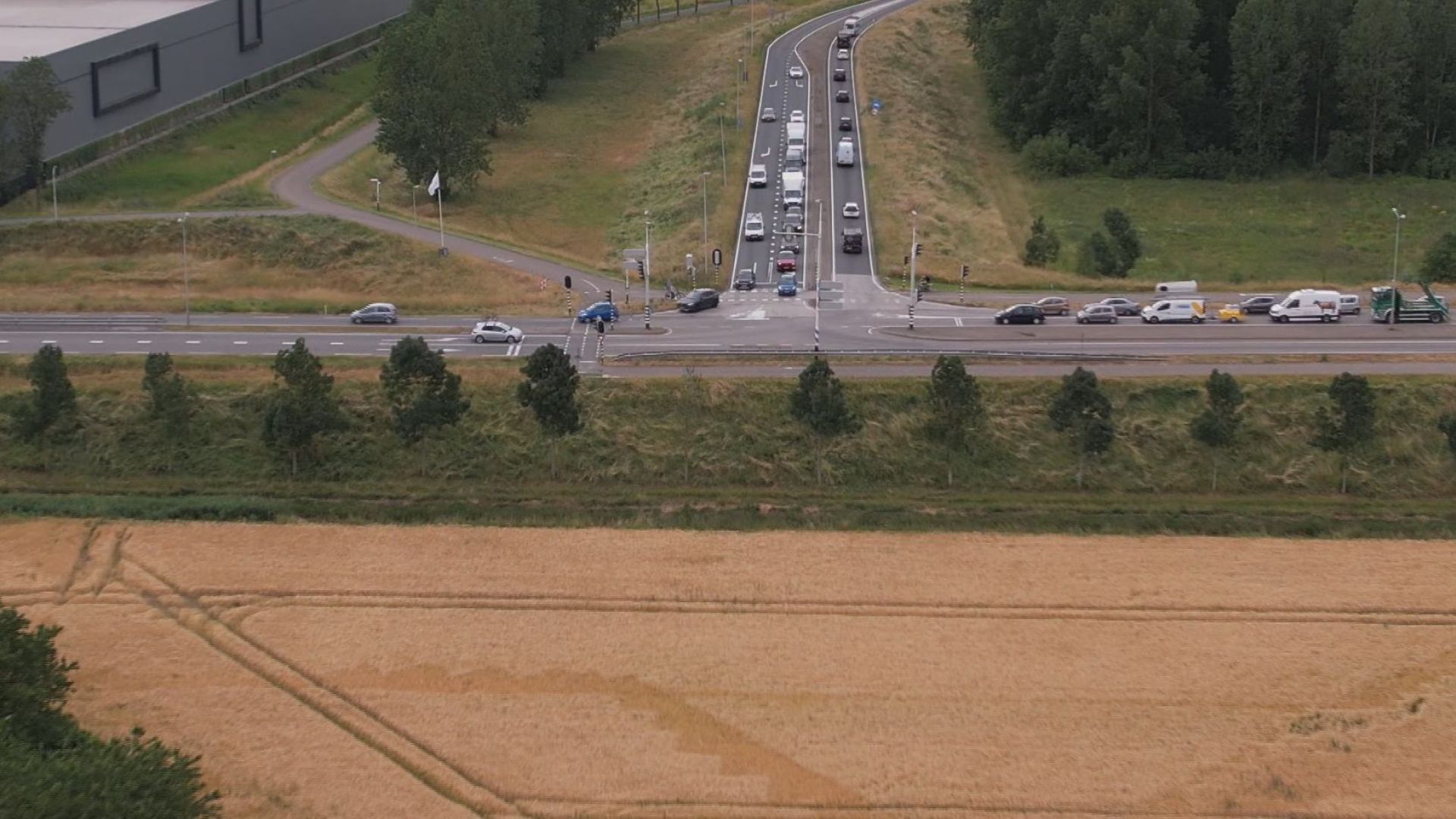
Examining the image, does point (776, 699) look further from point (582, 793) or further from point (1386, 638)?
point (1386, 638)

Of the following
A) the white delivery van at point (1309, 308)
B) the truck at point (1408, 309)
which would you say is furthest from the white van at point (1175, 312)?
the truck at point (1408, 309)

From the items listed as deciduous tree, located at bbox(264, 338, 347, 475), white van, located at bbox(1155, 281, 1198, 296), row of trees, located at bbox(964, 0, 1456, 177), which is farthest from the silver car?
row of trees, located at bbox(964, 0, 1456, 177)

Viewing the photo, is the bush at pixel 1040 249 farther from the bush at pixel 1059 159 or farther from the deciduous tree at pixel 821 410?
the deciduous tree at pixel 821 410

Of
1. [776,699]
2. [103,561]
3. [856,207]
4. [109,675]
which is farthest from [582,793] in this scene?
[856,207]

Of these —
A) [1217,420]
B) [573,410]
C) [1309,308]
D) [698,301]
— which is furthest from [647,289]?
[1309,308]

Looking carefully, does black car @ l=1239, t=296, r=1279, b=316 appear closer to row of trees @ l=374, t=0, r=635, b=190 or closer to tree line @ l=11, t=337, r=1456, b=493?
tree line @ l=11, t=337, r=1456, b=493
